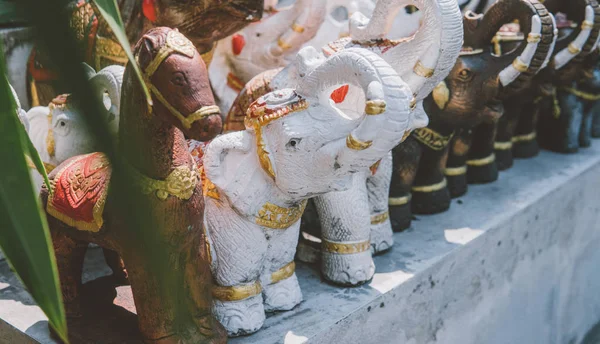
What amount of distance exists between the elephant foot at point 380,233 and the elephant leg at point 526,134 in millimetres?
741

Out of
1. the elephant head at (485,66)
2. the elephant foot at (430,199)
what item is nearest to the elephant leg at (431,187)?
the elephant foot at (430,199)

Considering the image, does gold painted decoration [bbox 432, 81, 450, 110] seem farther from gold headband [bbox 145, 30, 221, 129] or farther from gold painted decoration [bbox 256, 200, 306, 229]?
gold headband [bbox 145, 30, 221, 129]

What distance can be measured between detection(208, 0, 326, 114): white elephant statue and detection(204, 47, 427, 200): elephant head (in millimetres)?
536

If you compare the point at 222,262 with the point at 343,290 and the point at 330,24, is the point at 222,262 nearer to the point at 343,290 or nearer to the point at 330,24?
the point at 343,290

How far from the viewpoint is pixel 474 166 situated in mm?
1528

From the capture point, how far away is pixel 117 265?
38.9 inches

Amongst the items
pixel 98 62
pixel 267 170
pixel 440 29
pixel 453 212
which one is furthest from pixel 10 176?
pixel 453 212

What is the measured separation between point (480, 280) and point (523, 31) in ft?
1.59

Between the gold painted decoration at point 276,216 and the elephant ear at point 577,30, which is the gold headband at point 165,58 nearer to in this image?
the gold painted decoration at point 276,216

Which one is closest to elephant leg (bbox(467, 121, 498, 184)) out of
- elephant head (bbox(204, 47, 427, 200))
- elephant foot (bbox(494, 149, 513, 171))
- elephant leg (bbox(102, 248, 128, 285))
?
elephant foot (bbox(494, 149, 513, 171))

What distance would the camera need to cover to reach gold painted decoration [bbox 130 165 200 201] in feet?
2.28

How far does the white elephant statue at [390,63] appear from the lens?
3.01 feet

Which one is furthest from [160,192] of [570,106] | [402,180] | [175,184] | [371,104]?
[570,106]

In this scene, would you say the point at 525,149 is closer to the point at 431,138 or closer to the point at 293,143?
the point at 431,138
